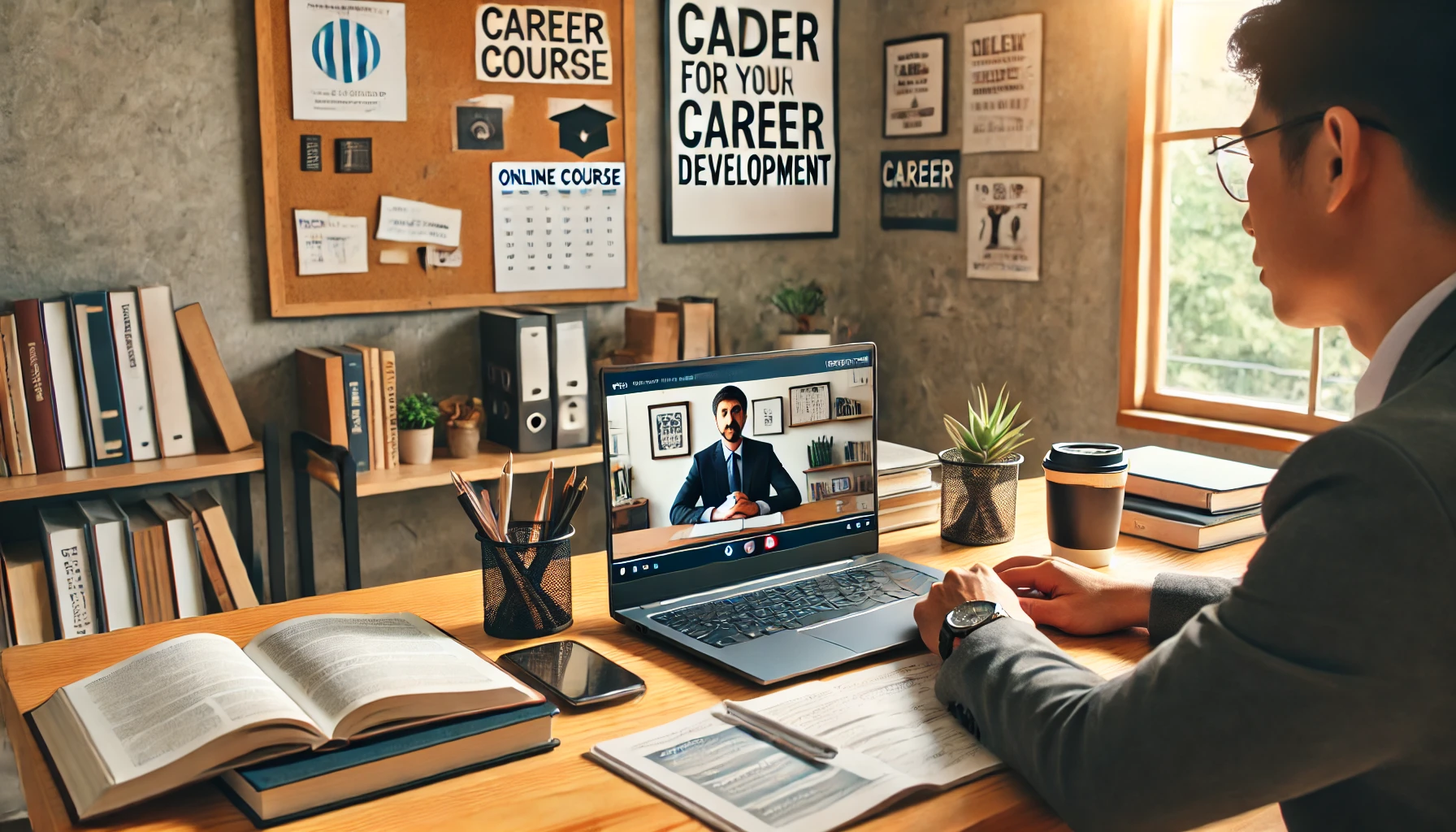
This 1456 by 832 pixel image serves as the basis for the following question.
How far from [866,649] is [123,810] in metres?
0.76

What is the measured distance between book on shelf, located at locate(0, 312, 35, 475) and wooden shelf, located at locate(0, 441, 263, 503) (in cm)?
6

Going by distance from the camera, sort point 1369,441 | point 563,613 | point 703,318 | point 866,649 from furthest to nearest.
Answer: point 703,318, point 563,613, point 866,649, point 1369,441

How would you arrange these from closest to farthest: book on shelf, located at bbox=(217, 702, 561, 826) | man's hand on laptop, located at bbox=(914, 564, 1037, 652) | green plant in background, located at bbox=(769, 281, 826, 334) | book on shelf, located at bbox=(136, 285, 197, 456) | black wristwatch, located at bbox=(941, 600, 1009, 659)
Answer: book on shelf, located at bbox=(217, 702, 561, 826)
black wristwatch, located at bbox=(941, 600, 1009, 659)
man's hand on laptop, located at bbox=(914, 564, 1037, 652)
book on shelf, located at bbox=(136, 285, 197, 456)
green plant in background, located at bbox=(769, 281, 826, 334)

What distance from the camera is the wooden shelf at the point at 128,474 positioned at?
8.56 ft

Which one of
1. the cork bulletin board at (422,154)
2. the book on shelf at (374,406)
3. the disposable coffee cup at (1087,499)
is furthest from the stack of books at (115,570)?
the disposable coffee cup at (1087,499)

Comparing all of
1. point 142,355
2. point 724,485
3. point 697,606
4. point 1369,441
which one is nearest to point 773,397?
point 724,485

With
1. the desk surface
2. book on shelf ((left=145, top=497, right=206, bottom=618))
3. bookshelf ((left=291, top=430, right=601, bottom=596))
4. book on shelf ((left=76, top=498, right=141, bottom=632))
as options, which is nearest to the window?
the desk surface

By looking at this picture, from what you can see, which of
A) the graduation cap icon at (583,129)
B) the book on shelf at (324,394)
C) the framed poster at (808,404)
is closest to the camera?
the framed poster at (808,404)

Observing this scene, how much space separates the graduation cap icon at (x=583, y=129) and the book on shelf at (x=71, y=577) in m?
1.73

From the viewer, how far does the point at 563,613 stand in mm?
1462

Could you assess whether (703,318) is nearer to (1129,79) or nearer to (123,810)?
(1129,79)

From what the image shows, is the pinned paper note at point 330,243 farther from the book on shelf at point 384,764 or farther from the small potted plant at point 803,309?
the book on shelf at point 384,764

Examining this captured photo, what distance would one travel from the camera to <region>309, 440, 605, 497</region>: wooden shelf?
3.01 m

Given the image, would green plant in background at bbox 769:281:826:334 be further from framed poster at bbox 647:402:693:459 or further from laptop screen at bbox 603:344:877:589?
framed poster at bbox 647:402:693:459
